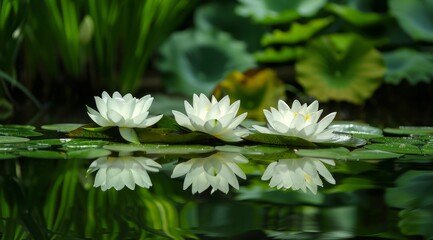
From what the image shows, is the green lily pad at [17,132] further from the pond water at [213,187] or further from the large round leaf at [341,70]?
the large round leaf at [341,70]

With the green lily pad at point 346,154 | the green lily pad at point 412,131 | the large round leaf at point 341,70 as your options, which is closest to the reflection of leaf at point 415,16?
the large round leaf at point 341,70

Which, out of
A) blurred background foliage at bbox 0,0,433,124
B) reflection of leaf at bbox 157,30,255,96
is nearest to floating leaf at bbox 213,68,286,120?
blurred background foliage at bbox 0,0,433,124

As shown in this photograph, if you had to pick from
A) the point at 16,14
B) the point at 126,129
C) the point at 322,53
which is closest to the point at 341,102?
the point at 322,53

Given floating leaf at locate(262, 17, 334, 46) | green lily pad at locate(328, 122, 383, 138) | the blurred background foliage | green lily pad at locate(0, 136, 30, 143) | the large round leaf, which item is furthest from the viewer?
floating leaf at locate(262, 17, 334, 46)

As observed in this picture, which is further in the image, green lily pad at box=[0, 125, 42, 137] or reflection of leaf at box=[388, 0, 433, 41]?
reflection of leaf at box=[388, 0, 433, 41]

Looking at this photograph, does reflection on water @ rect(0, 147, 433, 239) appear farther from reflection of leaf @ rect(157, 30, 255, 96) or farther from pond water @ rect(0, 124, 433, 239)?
reflection of leaf @ rect(157, 30, 255, 96)

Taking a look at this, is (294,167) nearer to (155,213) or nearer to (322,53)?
(155,213)

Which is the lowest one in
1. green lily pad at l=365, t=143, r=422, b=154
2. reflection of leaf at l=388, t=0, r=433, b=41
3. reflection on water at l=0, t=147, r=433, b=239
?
reflection on water at l=0, t=147, r=433, b=239
